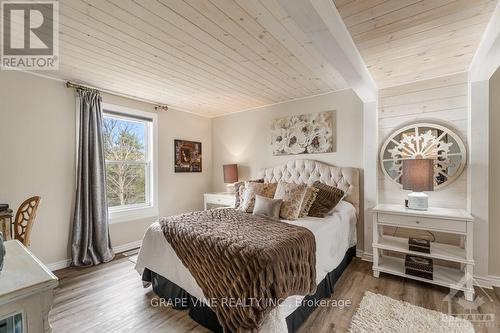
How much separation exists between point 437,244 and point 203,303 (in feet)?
8.32

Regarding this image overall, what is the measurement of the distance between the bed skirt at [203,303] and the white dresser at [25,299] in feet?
3.74

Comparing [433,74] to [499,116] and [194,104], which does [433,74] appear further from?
[194,104]

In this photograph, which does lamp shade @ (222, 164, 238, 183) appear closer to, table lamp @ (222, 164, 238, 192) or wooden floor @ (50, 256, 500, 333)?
table lamp @ (222, 164, 238, 192)

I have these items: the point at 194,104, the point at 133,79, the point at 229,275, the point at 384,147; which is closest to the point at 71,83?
the point at 133,79

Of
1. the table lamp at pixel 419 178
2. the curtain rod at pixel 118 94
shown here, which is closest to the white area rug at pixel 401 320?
the table lamp at pixel 419 178

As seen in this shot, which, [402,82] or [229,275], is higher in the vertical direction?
[402,82]

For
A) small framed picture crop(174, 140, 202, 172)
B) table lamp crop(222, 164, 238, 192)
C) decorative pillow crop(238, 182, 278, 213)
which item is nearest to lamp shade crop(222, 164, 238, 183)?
table lamp crop(222, 164, 238, 192)

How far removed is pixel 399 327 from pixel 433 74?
2587mm

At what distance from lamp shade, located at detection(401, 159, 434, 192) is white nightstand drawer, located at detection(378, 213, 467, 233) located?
0.30 metres

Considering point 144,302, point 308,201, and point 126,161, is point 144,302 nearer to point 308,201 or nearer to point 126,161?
point 308,201

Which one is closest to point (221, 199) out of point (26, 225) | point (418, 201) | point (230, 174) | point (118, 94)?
point (230, 174)

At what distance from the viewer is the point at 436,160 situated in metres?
2.59

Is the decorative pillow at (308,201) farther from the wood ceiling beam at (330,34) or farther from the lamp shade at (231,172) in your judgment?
the lamp shade at (231,172)

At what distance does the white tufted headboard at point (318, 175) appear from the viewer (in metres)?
3.01
